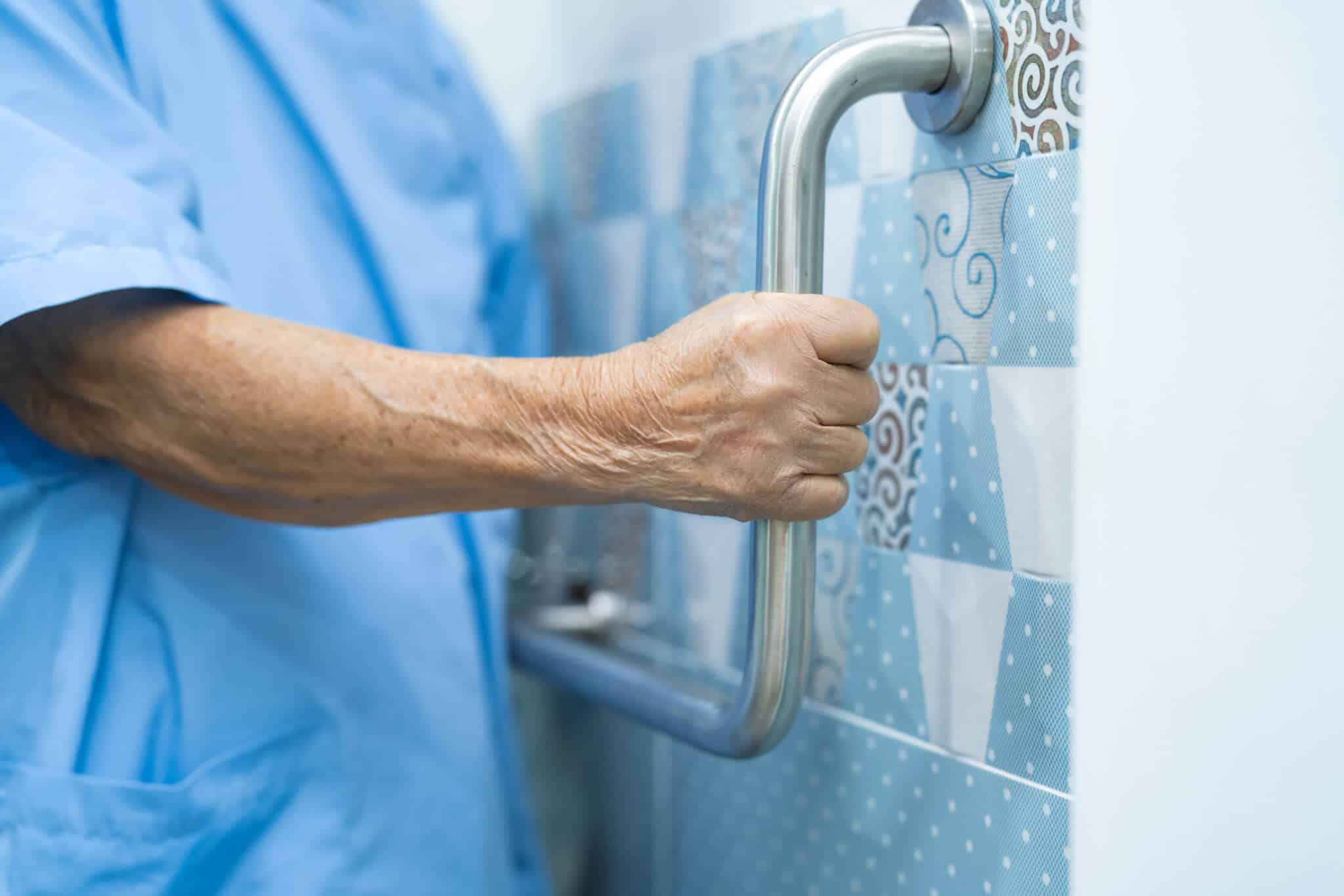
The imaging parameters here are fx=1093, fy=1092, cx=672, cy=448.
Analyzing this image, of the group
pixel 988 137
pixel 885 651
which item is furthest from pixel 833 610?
pixel 988 137

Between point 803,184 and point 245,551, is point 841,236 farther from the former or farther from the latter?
point 245,551

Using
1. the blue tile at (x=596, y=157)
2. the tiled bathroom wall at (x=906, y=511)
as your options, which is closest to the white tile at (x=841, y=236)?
the tiled bathroom wall at (x=906, y=511)

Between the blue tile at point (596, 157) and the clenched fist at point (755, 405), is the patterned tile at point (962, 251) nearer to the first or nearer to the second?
the clenched fist at point (755, 405)

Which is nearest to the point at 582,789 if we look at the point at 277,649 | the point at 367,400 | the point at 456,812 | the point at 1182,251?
the point at 456,812

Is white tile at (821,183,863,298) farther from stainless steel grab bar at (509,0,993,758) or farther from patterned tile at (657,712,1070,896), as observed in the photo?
patterned tile at (657,712,1070,896)

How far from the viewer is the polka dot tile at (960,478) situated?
1.53 feet

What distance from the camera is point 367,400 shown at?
46 centimetres

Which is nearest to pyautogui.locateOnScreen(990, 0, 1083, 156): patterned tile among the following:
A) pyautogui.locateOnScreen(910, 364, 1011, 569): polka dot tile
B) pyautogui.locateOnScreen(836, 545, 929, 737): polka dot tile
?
pyautogui.locateOnScreen(910, 364, 1011, 569): polka dot tile

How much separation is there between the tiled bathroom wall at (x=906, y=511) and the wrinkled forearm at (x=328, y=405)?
153 mm

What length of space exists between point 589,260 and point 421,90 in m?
0.17

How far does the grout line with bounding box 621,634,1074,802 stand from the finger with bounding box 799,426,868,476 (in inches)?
5.9

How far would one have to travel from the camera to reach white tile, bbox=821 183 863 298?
0.55 metres

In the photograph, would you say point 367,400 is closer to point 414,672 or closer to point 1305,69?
point 414,672

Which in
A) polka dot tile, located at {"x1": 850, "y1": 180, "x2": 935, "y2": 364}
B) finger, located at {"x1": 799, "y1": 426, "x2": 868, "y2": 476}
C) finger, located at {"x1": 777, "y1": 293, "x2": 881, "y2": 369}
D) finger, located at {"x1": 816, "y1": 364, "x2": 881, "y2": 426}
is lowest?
finger, located at {"x1": 799, "y1": 426, "x2": 868, "y2": 476}
